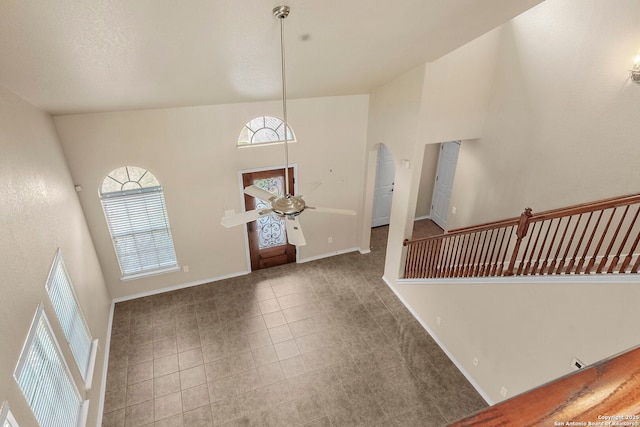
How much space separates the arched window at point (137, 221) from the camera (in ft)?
18.1

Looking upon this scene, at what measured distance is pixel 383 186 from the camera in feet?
27.7

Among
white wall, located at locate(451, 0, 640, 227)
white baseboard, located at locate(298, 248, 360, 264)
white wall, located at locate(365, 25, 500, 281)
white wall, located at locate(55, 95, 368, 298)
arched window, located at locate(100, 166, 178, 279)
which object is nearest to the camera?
white wall, located at locate(451, 0, 640, 227)

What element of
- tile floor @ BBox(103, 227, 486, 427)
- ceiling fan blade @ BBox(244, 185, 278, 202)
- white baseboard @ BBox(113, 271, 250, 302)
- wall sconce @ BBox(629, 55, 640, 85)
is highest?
wall sconce @ BBox(629, 55, 640, 85)

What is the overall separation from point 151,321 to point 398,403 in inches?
160

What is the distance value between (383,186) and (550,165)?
4.11 metres

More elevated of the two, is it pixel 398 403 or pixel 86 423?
pixel 86 423

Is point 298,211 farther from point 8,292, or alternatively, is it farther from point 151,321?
point 151,321

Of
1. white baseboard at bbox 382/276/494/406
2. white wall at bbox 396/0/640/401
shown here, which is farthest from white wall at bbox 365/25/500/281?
white baseboard at bbox 382/276/494/406

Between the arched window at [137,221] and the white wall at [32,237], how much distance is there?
52 cm

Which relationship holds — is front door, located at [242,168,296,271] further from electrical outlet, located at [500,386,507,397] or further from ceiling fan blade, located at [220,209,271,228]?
electrical outlet, located at [500,386,507,397]

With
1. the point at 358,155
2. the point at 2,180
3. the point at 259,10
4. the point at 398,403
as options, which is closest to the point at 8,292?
the point at 2,180

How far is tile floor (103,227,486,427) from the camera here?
14.4 feet

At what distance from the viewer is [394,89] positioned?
17.8 feet

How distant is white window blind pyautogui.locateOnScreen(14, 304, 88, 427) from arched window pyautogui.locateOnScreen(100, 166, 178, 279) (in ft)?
9.10
